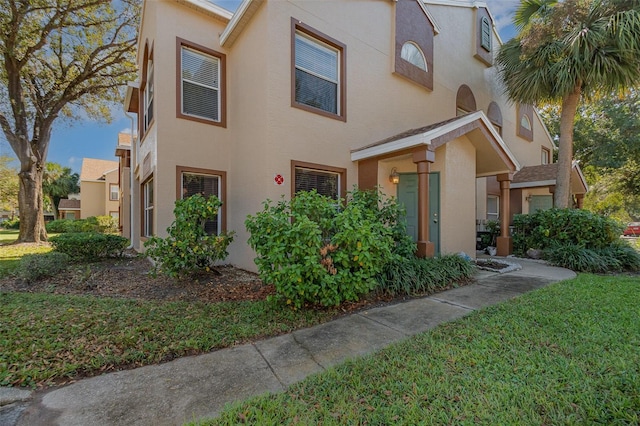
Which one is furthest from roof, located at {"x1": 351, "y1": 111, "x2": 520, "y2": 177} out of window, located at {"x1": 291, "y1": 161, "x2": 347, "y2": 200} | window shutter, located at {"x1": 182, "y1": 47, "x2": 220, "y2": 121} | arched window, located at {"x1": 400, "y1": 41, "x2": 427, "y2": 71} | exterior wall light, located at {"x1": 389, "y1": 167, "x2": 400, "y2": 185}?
window shutter, located at {"x1": 182, "y1": 47, "x2": 220, "y2": 121}

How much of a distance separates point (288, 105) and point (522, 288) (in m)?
6.10

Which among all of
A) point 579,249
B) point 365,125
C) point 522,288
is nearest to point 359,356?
point 522,288

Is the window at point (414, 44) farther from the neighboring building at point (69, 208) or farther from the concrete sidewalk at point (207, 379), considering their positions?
the neighboring building at point (69, 208)

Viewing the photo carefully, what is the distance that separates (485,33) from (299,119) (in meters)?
11.2

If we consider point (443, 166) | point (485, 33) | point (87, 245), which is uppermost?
point (485, 33)

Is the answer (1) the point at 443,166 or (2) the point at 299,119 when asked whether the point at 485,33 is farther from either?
(2) the point at 299,119

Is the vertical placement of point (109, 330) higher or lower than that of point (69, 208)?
lower

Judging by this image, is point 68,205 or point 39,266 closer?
point 39,266

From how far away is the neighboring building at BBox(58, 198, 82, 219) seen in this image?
34.1 m

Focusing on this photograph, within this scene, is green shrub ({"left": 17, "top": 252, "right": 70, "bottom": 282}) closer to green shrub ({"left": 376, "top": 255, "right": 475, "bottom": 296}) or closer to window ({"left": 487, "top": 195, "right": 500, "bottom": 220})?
green shrub ({"left": 376, "top": 255, "right": 475, "bottom": 296})

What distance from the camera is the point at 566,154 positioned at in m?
10.5

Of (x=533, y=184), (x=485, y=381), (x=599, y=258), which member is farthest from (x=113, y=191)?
(x=599, y=258)

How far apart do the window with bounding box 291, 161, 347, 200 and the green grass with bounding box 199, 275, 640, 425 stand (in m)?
4.48

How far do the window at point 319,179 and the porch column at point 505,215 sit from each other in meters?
5.09
